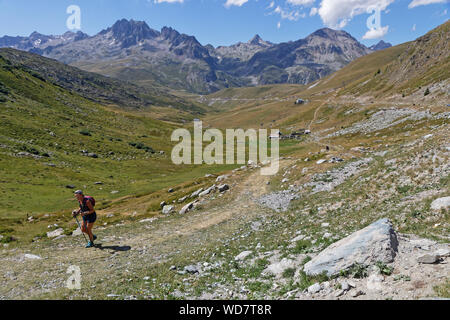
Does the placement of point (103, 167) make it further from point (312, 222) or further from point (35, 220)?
point (312, 222)

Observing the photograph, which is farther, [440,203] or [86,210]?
[86,210]

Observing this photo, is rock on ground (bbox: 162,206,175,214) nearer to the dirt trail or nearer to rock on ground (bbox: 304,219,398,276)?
the dirt trail

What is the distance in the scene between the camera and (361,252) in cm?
1032

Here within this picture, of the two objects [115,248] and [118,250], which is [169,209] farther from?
[118,250]

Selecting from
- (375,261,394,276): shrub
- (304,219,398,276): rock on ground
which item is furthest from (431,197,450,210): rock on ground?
(375,261,394,276): shrub

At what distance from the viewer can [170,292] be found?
12.0 metres

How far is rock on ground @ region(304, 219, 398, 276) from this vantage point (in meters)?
10.1

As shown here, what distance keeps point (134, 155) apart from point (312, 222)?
4198 inches

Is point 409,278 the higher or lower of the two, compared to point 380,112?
lower

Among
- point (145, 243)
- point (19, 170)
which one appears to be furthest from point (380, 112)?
point (19, 170)

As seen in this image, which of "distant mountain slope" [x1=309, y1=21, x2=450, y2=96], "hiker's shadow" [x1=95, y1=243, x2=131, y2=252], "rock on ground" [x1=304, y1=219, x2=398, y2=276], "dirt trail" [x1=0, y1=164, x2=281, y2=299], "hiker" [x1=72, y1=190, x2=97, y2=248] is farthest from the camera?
"distant mountain slope" [x1=309, y1=21, x2=450, y2=96]

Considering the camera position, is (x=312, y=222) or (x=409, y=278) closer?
(x=409, y=278)
